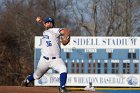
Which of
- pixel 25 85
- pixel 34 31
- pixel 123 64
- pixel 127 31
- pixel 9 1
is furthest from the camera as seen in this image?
pixel 9 1

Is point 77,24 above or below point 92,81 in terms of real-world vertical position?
above

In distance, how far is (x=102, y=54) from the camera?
24922 millimetres

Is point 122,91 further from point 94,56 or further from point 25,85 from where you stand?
point 25,85

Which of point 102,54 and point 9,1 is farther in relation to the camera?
point 9,1

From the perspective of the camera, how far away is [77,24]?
39562 mm

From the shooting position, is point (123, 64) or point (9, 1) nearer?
point (123, 64)

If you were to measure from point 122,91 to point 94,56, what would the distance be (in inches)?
92.5

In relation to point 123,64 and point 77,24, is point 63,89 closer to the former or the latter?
point 123,64

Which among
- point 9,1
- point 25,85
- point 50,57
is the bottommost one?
point 25,85

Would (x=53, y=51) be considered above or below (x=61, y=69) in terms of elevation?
above

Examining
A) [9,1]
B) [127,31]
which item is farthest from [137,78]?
[9,1]

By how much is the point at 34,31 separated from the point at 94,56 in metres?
14.8

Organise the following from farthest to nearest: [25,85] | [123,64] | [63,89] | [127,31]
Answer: [127,31] → [123,64] → [25,85] → [63,89]

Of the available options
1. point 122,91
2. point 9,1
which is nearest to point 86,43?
point 122,91
